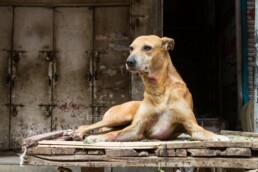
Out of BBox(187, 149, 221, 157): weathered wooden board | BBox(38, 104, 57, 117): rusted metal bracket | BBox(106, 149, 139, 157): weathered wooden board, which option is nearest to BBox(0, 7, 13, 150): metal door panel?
BBox(38, 104, 57, 117): rusted metal bracket

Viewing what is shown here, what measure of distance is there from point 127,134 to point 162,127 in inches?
12.6

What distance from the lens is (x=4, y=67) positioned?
29.5 feet

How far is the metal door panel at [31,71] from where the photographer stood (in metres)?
8.98

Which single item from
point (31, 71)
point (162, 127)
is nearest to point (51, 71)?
point (31, 71)

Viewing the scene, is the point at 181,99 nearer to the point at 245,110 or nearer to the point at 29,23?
the point at 245,110

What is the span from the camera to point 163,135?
412 cm

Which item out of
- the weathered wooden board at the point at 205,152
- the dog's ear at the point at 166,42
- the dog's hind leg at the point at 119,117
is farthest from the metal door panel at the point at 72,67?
the weathered wooden board at the point at 205,152

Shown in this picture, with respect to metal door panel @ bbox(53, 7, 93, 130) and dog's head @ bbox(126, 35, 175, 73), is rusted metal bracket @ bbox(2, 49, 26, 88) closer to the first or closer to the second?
metal door panel @ bbox(53, 7, 93, 130)

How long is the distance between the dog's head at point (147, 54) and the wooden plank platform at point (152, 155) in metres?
0.80

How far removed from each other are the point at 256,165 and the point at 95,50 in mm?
6044

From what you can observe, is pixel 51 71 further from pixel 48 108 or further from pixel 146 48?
pixel 146 48

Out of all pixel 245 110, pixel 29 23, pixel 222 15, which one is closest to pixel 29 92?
pixel 29 23

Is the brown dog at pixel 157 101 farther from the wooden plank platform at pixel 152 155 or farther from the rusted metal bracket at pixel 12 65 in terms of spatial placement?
the rusted metal bracket at pixel 12 65

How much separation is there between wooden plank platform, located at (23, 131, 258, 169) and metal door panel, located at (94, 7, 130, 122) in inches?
215
